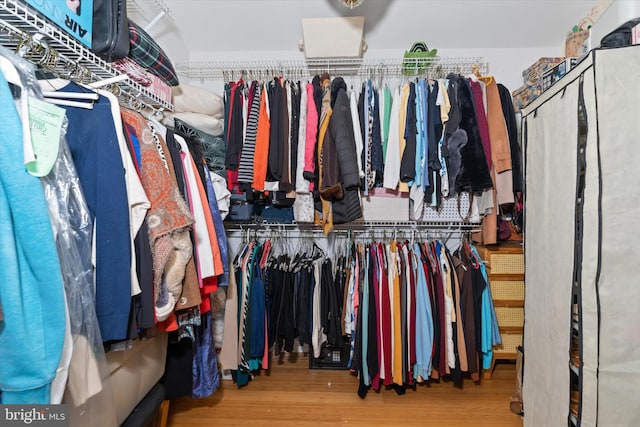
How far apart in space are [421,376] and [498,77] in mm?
2304

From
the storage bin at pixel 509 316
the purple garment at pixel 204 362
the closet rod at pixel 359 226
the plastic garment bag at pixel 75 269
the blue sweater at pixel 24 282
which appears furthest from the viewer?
the closet rod at pixel 359 226

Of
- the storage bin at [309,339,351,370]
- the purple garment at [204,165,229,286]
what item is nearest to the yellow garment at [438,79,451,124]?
the purple garment at [204,165,229,286]

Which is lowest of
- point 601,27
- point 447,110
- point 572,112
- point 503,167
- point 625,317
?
point 625,317

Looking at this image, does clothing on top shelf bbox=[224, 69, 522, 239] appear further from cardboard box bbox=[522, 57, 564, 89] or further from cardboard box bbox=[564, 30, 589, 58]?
cardboard box bbox=[564, 30, 589, 58]

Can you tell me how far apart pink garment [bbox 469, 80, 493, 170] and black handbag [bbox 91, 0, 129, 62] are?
184cm

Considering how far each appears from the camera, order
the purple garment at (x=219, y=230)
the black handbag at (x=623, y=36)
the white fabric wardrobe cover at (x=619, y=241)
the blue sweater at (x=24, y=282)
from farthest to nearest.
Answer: the purple garment at (x=219, y=230) < the black handbag at (x=623, y=36) < the white fabric wardrobe cover at (x=619, y=241) < the blue sweater at (x=24, y=282)

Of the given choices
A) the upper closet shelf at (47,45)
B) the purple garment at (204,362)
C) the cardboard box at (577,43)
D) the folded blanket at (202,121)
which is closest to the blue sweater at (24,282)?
the upper closet shelf at (47,45)

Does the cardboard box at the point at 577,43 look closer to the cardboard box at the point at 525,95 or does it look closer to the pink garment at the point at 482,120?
the cardboard box at the point at 525,95

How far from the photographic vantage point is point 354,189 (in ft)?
5.21

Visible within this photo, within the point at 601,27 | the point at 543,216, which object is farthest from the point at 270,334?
the point at 601,27

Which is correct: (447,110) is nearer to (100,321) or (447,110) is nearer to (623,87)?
(623,87)

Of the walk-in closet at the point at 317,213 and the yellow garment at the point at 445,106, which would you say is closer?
the walk-in closet at the point at 317,213

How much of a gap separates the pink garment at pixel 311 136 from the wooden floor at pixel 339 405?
1.44 metres

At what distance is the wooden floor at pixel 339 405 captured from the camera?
1563 millimetres
